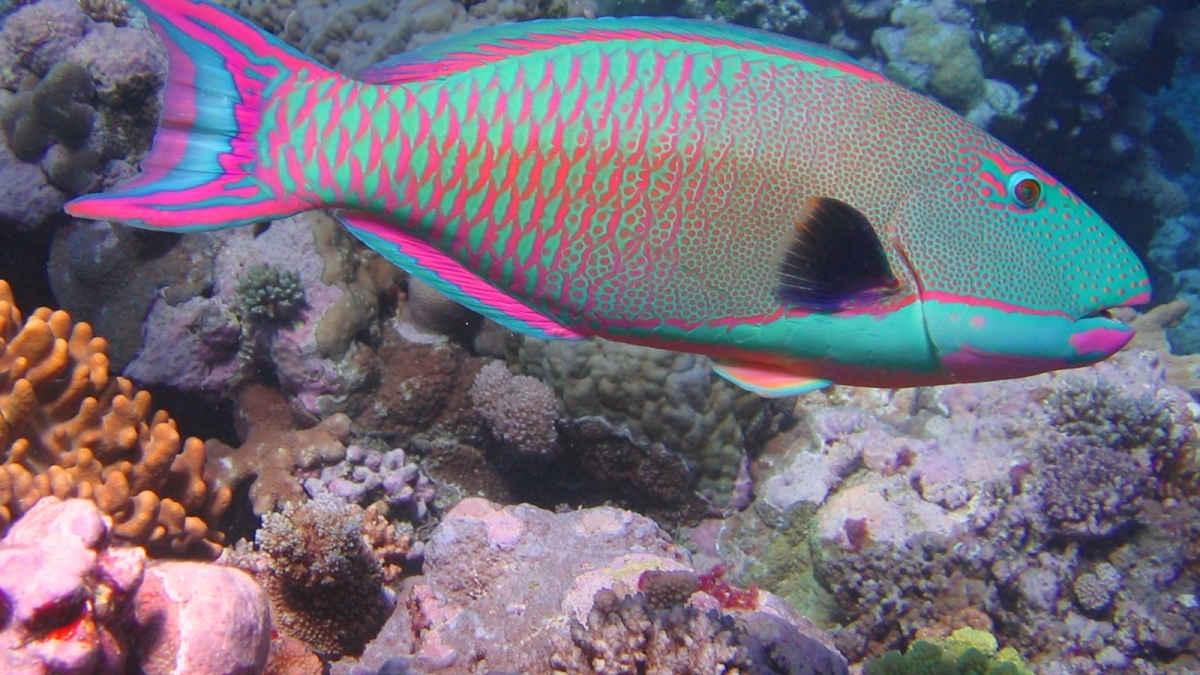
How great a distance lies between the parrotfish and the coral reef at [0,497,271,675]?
1446 mm

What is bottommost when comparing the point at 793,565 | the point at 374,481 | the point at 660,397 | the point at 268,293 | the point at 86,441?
the point at 374,481

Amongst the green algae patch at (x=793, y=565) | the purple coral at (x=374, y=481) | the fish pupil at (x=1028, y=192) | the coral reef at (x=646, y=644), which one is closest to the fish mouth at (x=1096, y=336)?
the fish pupil at (x=1028, y=192)

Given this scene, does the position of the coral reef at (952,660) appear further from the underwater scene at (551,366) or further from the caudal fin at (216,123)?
the caudal fin at (216,123)

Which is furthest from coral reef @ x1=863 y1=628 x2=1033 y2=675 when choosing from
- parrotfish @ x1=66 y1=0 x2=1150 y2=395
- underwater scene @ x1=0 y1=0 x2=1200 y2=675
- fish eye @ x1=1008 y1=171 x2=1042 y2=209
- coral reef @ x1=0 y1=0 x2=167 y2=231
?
coral reef @ x1=0 y1=0 x2=167 y2=231

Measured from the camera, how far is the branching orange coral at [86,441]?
361cm

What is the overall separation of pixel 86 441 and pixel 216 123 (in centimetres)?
295

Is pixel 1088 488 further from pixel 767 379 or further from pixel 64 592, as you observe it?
pixel 64 592

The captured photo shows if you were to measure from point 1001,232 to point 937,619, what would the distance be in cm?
389

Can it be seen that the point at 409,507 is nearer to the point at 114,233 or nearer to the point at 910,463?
the point at 114,233

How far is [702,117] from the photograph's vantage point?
1793 millimetres

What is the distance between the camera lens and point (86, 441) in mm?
3861

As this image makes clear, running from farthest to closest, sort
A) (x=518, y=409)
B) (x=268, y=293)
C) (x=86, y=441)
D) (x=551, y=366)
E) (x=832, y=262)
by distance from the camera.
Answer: (x=551, y=366) → (x=518, y=409) → (x=268, y=293) → (x=86, y=441) → (x=832, y=262)

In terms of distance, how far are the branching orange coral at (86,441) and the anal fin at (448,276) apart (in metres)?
2.79

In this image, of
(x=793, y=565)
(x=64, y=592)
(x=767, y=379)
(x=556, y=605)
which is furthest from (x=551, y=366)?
(x=767, y=379)
